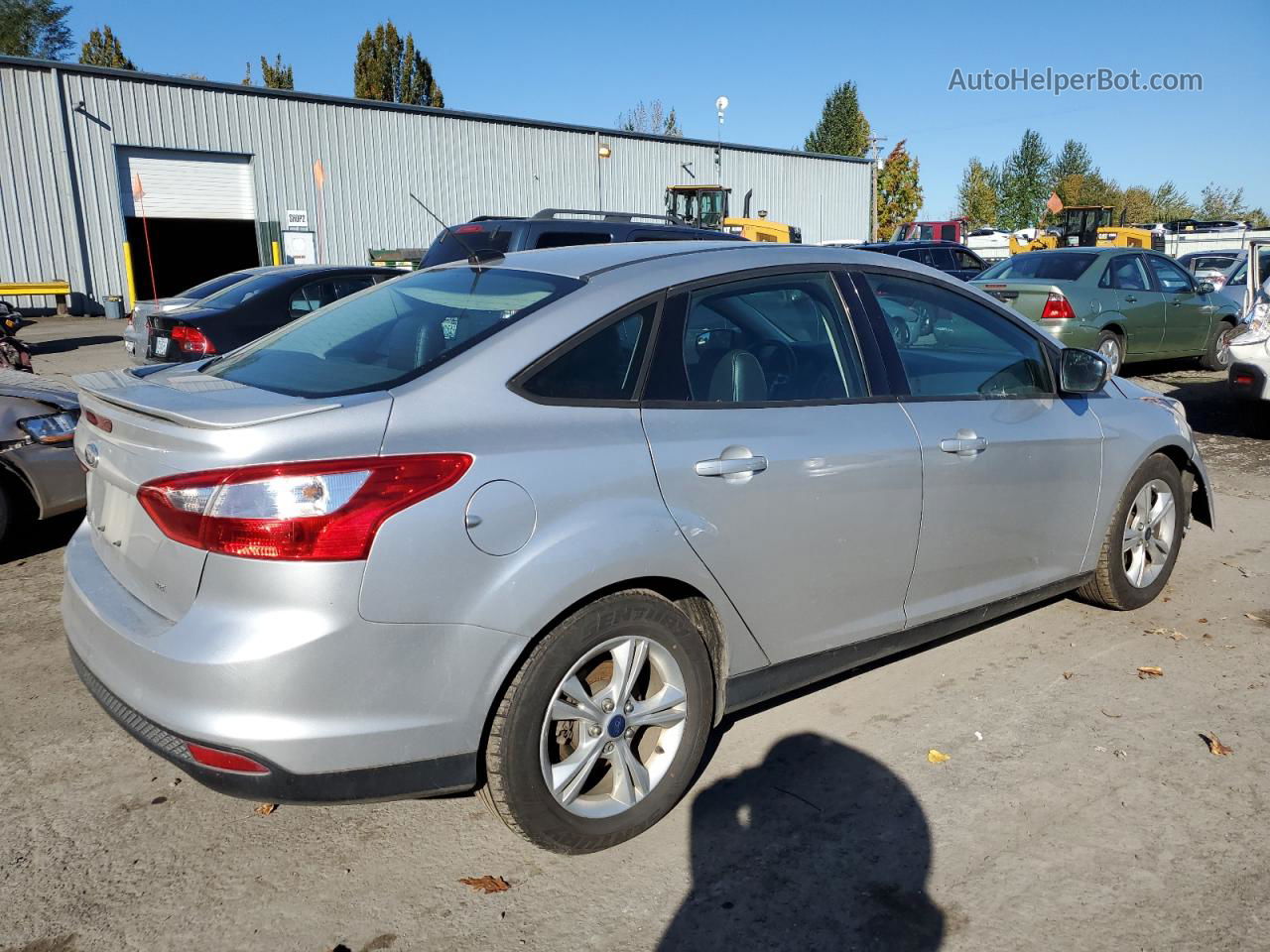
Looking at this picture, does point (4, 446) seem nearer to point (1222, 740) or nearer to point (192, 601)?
point (192, 601)

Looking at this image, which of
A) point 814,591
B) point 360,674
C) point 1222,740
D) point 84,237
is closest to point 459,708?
point 360,674

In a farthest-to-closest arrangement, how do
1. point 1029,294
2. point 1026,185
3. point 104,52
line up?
1. point 1026,185
2. point 104,52
3. point 1029,294

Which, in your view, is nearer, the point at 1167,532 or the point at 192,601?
the point at 192,601

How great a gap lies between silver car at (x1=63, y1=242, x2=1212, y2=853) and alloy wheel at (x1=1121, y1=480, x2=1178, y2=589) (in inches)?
34.7

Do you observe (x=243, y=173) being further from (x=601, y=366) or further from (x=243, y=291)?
(x=601, y=366)

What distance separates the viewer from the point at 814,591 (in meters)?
3.27

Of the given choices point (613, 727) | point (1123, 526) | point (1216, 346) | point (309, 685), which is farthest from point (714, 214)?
point (309, 685)

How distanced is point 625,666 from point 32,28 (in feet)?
243

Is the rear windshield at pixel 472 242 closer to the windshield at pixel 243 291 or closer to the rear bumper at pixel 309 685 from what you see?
the windshield at pixel 243 291

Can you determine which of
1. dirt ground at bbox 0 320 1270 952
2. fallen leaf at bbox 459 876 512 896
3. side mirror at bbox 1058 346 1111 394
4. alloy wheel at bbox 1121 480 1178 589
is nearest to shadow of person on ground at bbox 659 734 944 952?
dirt ground at bbox 0 320 1270 952

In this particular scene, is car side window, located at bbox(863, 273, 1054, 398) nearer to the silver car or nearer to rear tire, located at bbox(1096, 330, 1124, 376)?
the silver car

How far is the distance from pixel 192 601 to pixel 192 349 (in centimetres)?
790

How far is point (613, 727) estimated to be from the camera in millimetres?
2830

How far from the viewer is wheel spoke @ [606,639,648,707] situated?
2.81 meters
